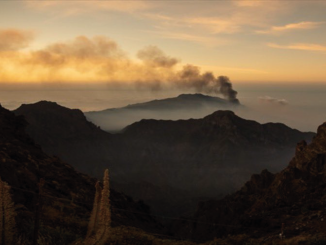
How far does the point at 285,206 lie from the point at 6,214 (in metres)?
47.6

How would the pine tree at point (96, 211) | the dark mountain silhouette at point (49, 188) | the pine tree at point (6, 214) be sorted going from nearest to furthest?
the pine tree at point (96, 211) < the pine tree at point (6, 214) < the dark mountain silhouette at point (49, 188)

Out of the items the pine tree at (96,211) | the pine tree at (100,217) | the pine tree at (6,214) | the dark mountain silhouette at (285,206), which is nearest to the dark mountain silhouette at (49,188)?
the pine tree at (6,214)

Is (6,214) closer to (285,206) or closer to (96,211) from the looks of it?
(96,211)

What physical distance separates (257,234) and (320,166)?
27714 mm

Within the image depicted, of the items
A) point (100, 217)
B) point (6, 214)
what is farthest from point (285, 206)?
point (6, 214)

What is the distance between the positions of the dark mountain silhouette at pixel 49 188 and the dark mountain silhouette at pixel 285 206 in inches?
536

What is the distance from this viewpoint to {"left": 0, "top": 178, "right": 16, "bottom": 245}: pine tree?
14.1ft

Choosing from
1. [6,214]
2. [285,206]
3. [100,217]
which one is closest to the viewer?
[100,217]

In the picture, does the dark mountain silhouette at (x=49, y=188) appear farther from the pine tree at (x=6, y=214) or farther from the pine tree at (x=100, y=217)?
the pine tree at (x=100, y=217)

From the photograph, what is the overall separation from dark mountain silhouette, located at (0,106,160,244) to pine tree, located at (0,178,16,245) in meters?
10.6

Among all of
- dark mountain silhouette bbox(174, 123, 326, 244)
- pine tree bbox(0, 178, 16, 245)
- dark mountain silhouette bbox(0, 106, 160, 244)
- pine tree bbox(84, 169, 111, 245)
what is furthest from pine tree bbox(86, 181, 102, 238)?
dark mountain silhouette bbox(174, 123, 326, 244)

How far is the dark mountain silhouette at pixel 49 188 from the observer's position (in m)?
22.7

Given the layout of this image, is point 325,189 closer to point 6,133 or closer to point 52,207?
point 52,207

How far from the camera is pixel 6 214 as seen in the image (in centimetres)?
438
